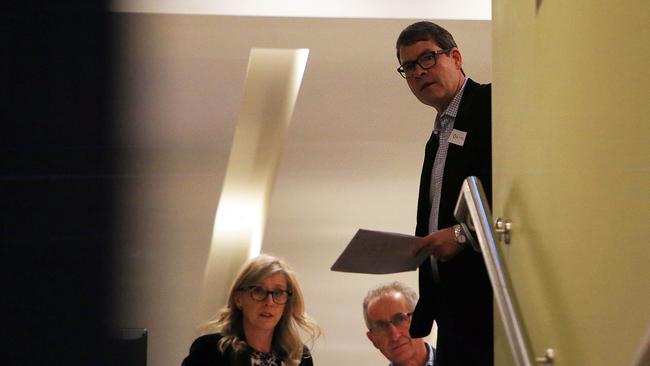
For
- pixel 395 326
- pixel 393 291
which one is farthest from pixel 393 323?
pixel 393 291

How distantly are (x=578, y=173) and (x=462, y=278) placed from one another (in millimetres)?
1174

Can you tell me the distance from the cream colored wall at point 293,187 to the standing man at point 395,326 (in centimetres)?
197

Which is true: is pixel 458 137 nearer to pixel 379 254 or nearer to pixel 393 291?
pixel 379 254

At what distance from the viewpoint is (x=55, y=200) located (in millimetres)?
1900

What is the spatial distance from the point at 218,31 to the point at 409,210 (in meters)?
2.13

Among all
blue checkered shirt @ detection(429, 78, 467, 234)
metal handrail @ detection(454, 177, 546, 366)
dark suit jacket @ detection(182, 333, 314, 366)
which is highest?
blue checkered shirt @ detection(429, 78, 467, 234)

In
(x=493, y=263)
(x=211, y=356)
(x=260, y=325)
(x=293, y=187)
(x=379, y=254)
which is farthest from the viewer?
(x=293, y=187)

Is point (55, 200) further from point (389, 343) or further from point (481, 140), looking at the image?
point (389, 343)

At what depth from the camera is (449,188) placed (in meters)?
3.03

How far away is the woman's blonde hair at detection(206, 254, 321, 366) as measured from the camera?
4.03 metres

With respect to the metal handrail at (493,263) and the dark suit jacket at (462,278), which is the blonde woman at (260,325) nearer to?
the dark suit jacket at (462,278)

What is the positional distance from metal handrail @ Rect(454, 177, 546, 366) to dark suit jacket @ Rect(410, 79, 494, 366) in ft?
0.99

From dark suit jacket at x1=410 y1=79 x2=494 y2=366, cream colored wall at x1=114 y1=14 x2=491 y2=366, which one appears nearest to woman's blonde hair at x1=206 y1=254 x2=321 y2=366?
dark suit jacket at x1=410 y1=79 x2=494 y2=366

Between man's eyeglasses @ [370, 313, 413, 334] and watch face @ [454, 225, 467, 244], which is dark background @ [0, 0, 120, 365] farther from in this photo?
man's eyeglasses @ [370, 313, 413, 334]
